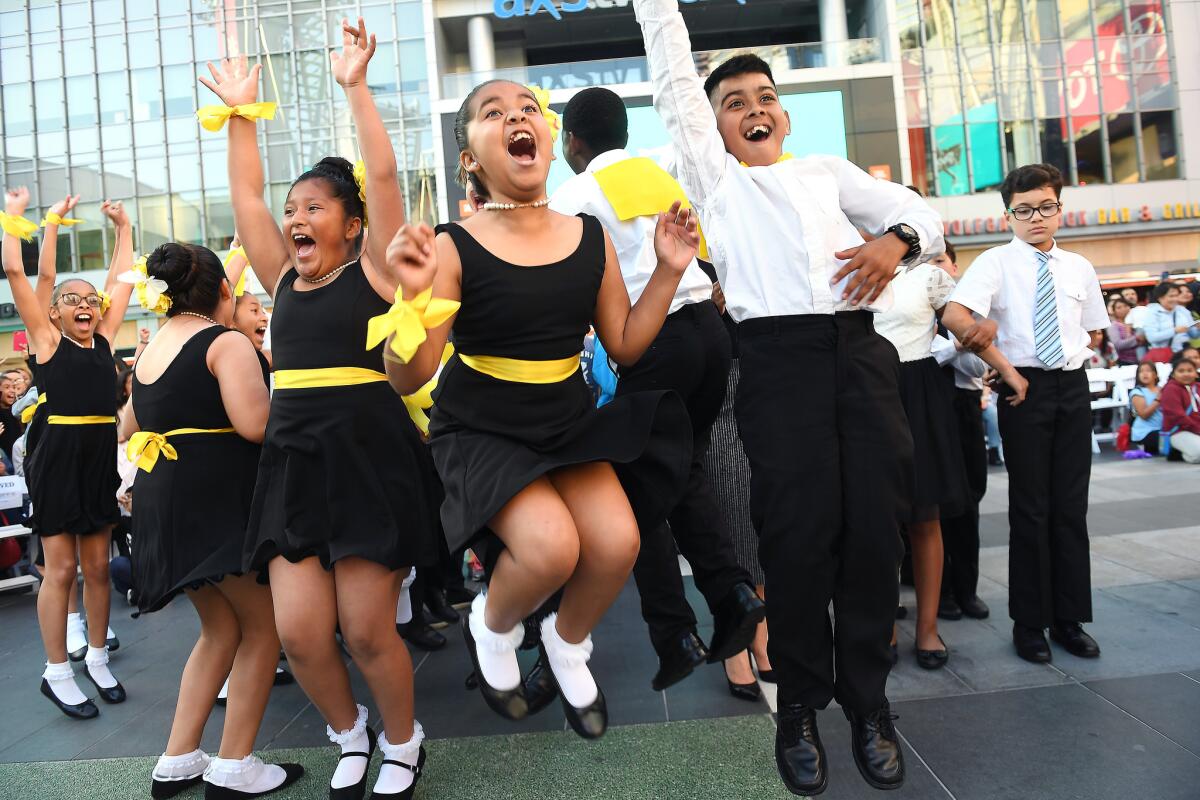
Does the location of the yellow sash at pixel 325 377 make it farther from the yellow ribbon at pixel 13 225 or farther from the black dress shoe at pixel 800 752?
the yellow ribbon at pixel 13 225

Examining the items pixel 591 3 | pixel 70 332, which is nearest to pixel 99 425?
pixel 70 332

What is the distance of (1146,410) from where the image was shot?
32.4 ft

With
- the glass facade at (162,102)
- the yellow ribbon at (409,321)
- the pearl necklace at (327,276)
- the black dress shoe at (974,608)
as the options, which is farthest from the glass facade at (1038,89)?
the yellow ribbon at (409,321)

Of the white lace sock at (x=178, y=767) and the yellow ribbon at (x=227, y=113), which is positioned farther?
the white lace sock at (x=178, y=767)

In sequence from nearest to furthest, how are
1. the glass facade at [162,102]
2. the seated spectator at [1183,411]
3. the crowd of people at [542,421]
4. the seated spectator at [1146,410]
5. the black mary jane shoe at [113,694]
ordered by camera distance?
the crowd of people at [542,421] < the black mary jane shoe at [113,694] < the seated spectator at [1183,411] < the seated spectator at [1146,410] < the glass facade at [162,102]

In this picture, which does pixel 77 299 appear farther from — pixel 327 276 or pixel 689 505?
pixel 689 505

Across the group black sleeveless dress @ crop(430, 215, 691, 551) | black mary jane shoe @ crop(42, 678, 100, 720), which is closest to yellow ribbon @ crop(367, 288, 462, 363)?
black sleeveless dress @ crop(430, 215, 691, 551)

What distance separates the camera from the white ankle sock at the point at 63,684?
398 cm

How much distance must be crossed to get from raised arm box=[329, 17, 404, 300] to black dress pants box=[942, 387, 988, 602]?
312cm

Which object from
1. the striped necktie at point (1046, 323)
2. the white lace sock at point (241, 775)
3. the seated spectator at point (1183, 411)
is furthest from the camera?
the seated spectator at point (1183, 411)

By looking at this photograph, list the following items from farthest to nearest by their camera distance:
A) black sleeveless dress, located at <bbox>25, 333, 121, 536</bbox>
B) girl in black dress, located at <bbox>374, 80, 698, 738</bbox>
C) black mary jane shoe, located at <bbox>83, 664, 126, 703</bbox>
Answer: black sleeveless dress, located at <bbox>25, 333, 121, 536</bbox> → black mary jane shoe, located at <bbox>83, 664, 126, 703</bbox> → girl in black dress, located at <bbox>374, 80, 698, 738</bbox>

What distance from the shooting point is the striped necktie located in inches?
149

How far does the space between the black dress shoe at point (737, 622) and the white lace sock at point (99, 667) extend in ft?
10.8

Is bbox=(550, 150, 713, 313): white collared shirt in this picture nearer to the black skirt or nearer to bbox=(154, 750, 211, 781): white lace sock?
the black skirt
